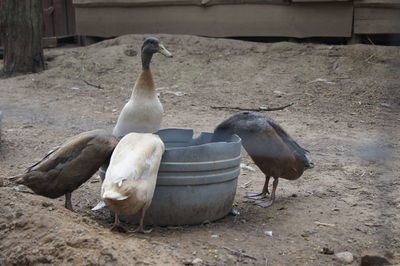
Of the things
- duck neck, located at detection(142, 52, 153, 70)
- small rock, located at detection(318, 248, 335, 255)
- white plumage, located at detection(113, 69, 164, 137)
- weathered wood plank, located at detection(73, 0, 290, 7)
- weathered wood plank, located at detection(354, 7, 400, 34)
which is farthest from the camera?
weathered wood plank, located at detection(73, 0, 290, 7)

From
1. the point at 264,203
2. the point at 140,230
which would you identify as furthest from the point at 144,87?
the point at 140,230

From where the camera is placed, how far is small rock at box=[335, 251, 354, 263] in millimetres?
2871

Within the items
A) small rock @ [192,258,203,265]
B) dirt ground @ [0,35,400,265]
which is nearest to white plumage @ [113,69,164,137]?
dirt ground @ [0,35,400,265]

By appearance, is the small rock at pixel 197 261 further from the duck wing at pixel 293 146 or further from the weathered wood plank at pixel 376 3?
the weathered wood plank at pixel 376 3

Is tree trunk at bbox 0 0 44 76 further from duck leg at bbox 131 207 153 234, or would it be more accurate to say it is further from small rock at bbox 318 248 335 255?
small rock at bbox 318 248 335 255

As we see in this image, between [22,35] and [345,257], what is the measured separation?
5.96 m

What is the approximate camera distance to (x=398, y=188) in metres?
3.97

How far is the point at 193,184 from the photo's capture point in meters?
3.18

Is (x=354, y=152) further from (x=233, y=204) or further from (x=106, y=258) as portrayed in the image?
(x=106, y=258)

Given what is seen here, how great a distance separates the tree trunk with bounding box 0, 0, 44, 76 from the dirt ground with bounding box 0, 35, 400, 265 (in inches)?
11.4

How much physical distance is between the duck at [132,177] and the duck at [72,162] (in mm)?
187

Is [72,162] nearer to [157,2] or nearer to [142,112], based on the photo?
[142,112]

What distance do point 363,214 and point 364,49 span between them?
413 cm

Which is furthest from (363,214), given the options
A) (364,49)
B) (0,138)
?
(364,49)
